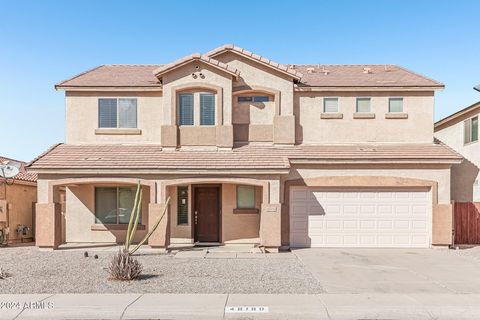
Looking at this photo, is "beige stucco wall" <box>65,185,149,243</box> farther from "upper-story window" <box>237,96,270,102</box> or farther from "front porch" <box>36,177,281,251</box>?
"upper-story window" <box>237,96,270,102</box>

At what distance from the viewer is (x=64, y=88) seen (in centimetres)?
1730

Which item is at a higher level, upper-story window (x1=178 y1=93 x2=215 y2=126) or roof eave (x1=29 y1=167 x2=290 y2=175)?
upper-story window (x1=178 y1=93 x2=215 y2=126)

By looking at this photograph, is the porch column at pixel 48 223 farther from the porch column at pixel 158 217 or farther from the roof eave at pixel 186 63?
the roof eave at pixel 186 63

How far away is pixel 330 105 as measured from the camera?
57.4ft

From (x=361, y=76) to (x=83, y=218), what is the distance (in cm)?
1416

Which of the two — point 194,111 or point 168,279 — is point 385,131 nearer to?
point 194,111

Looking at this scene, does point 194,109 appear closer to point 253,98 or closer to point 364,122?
point 253,98

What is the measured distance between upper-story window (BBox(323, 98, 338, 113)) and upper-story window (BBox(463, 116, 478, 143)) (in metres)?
6.99

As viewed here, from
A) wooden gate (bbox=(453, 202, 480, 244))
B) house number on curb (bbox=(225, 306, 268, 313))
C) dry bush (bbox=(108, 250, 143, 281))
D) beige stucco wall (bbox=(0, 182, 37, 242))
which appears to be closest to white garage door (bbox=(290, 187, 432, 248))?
wooden gate (bbox=(453, 202, 480, 244))

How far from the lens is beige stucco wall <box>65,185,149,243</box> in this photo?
17.0m

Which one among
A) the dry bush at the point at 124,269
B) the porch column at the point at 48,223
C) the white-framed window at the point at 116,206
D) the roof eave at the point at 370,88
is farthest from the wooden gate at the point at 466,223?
the porch column at the point at 48,223

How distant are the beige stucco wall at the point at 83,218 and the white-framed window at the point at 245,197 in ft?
13.1

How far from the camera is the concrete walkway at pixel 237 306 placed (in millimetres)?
7645

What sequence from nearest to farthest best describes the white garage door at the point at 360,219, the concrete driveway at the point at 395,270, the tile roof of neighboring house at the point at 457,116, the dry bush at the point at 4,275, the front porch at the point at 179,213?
1. the concrete driveway at the point at 395,270
2. the dry bush at the point at 4,275
3. the white garage door at the point at 360,219
4. the front porch at the point at 179,213
5. the tile roof of neighboring house at the point at 457,116
